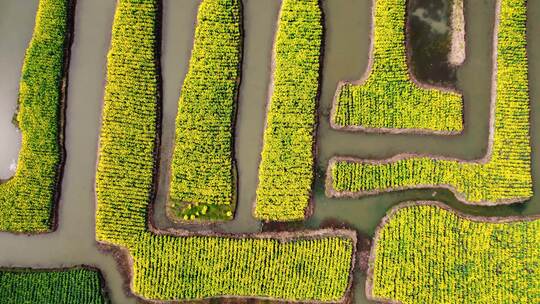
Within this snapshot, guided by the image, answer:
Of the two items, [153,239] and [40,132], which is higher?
[40,132]

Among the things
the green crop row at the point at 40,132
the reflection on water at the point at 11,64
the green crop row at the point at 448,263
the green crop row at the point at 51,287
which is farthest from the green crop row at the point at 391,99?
the reflection on water at the point at 11,64

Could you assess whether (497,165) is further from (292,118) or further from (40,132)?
(40,132)

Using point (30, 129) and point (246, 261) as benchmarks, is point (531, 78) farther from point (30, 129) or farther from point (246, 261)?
point (30, 129)

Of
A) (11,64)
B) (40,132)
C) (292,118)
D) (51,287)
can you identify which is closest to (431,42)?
(292,118)

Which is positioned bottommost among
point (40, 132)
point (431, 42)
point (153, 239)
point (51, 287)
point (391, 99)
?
point (51, 287)

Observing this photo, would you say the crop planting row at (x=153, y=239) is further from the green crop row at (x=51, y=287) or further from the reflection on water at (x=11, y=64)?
the reflection on water at (x=11, y=64)

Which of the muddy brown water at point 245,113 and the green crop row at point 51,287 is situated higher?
the muddy brown water at point 245,113
